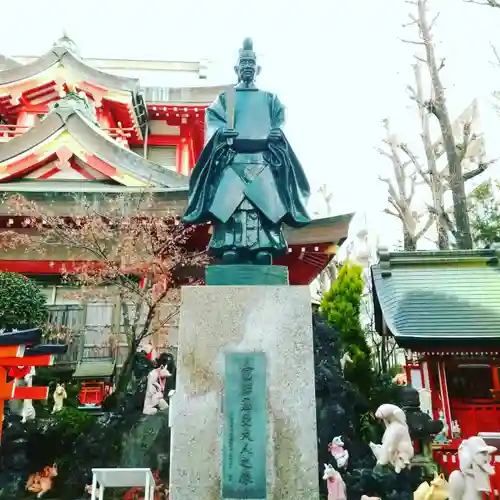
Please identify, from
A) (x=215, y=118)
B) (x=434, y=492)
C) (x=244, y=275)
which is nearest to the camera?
(x=244, y=275)

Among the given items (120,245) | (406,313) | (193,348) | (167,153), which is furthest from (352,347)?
(167,153)

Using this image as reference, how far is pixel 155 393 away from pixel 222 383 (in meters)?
3.80

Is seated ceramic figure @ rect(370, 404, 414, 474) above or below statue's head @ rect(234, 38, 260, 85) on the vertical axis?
below

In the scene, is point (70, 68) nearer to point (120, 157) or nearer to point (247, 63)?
point (120, 157)

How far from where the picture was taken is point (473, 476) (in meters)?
4.56

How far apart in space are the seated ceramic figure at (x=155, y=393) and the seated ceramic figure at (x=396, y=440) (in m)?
3.36

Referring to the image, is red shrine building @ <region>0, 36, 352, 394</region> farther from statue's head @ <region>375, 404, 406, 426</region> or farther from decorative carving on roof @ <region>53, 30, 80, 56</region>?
statue's head @ <region>375, 404, 406, 426</region>

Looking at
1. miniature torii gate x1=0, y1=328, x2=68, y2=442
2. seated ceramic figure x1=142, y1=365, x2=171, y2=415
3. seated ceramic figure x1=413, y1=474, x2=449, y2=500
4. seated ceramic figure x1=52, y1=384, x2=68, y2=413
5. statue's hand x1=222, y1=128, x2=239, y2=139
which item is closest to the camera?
seated ceramic figure x1=413, y1=474, x2=449, y2=500

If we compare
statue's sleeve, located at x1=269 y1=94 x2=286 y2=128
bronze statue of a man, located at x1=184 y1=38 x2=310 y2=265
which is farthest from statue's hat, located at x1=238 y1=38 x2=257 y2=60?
statue's sleeve, located at x1=269 y1=94 x2=286 y2=128

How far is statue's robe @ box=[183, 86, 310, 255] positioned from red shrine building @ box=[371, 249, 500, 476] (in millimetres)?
5448

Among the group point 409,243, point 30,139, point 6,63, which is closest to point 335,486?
point 30,139

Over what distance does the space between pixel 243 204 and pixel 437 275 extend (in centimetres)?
831

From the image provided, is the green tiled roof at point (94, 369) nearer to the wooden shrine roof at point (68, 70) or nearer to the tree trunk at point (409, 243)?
the wooden shrine roof at point (68, 70)

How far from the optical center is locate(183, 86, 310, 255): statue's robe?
5.26 meters
